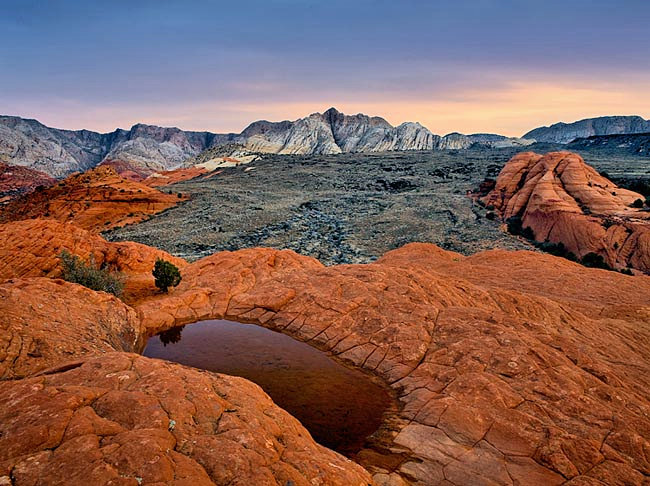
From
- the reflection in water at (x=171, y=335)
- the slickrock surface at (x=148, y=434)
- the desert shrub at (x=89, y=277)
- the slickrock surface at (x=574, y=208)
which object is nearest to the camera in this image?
the slickrock surface at (x=148, y=434)

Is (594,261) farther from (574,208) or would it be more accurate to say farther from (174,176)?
(174,176)

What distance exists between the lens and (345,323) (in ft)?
46.5

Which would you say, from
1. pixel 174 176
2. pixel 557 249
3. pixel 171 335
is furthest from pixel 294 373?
pixel 174 176

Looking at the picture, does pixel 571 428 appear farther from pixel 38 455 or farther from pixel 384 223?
pixel 384 223

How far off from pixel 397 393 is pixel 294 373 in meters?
3.25

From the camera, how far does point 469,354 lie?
1156cm

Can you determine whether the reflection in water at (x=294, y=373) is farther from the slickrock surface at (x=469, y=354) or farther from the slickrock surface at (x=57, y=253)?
the slickrock surface at (x=57, y=253)

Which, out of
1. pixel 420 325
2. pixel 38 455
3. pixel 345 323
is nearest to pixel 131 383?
pixel 38 455

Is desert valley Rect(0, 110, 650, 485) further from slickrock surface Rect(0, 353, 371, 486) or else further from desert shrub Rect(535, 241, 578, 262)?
desert shrub Rect(535, 241, 578, 262)

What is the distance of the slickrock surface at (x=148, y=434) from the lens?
5.29m

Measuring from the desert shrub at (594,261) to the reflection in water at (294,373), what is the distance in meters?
32.3

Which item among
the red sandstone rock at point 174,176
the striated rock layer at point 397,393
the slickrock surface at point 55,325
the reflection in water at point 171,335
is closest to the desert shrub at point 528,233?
the striated rock layer at point 397,393

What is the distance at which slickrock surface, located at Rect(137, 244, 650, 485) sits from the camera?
8141 mm

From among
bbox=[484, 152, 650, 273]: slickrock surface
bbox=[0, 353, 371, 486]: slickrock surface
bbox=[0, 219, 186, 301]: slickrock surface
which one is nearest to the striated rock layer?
bbox=[0, 353, 371, 486]: slickrock surface
